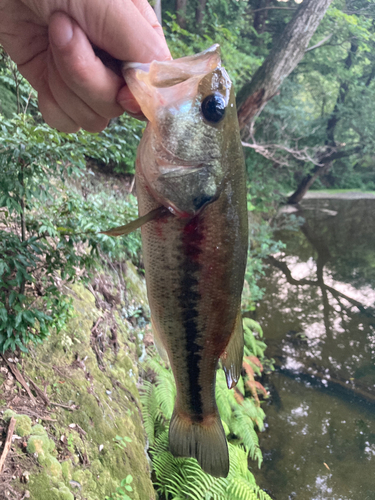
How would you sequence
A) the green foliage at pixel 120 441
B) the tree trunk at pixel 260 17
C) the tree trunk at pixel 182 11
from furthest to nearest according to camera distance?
the tree trunk at pixel 260 17, the tree trunk at pixel 182 11, the green foliage at pixel 120 441

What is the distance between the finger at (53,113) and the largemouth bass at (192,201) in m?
0.51

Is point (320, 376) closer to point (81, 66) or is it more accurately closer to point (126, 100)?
point (126, 100)

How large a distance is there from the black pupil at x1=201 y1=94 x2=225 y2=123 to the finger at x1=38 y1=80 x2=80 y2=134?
2.34 ft

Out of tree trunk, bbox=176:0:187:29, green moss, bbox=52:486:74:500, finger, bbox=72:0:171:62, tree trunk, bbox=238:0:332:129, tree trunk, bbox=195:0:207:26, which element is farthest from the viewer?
tree trunk, bbox=195:0:207:26

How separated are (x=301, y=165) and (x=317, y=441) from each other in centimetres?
1105

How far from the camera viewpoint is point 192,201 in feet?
3.80

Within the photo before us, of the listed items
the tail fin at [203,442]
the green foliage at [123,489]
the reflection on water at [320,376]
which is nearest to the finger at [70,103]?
the tail fin at [203,442]

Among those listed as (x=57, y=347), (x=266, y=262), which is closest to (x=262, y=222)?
(x=266, y=262)

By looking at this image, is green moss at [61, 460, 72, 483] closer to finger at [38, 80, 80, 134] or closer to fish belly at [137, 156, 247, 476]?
fish belly at [137, 156, 247, 476]

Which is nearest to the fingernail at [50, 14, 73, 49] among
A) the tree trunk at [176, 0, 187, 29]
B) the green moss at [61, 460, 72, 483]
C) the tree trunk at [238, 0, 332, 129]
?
the green moss at [61, 460, 72, 483]

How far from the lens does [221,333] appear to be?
4.56ft

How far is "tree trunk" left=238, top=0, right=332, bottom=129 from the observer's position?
593 cm

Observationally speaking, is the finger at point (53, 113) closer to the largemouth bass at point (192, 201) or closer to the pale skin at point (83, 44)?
the pale skin at point (83, 44)

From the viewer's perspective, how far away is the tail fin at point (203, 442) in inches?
61.3
